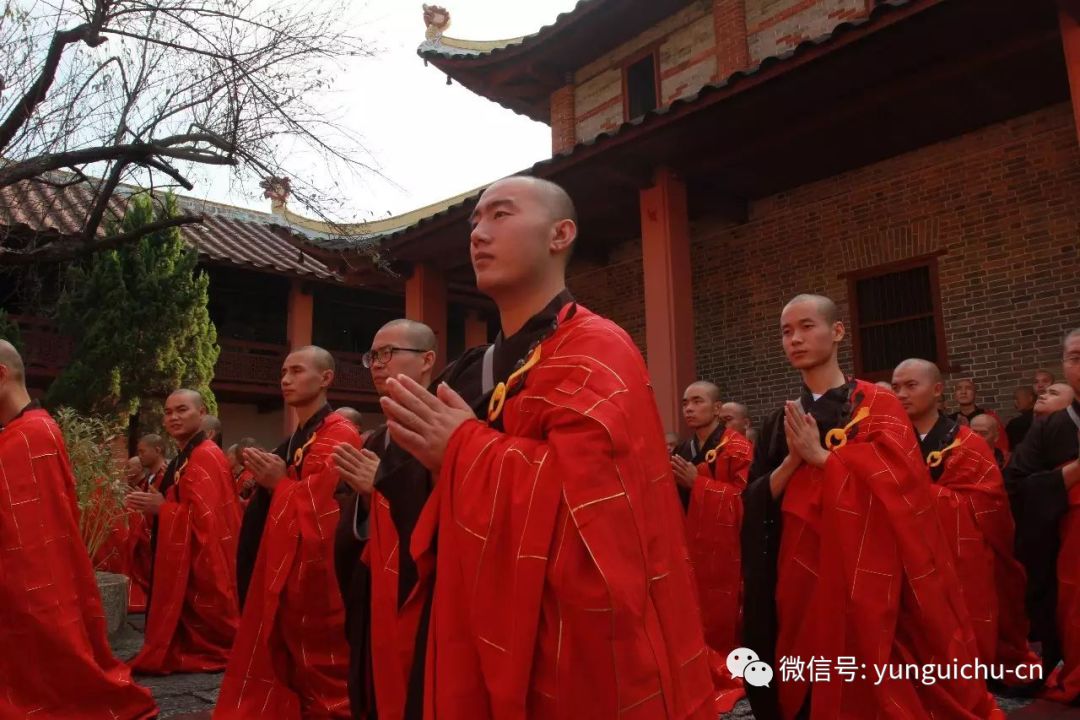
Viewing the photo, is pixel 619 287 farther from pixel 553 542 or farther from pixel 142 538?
pixel 553 542

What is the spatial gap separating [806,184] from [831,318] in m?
5.93

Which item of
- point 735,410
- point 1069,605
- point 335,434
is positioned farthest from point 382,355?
point 1069,605

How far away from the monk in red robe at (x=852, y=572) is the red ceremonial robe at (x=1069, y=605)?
1003 millimetres

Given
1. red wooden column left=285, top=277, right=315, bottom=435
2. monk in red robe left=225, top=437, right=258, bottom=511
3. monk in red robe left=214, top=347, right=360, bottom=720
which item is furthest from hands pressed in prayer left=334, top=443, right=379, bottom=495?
red wooden column left=285, top=277, right=315, bottom=435

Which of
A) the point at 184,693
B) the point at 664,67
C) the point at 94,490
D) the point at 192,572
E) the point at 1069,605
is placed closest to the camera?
the point at 1069,605

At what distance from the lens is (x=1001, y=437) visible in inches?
270

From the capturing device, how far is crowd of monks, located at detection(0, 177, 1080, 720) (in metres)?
1.63

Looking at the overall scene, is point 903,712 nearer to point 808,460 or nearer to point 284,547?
point 808,460

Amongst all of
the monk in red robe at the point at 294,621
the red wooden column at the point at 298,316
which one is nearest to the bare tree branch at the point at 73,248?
the monk in red robe at the point at 294,621

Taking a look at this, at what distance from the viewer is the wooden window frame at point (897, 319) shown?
7.89 m

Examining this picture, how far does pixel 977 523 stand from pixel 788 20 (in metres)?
6.97

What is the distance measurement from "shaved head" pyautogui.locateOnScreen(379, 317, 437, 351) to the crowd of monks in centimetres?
2

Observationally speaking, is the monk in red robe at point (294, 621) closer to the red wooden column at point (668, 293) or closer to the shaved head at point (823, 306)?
the shaved head at point (823, 306)

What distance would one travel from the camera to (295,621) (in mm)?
3941
